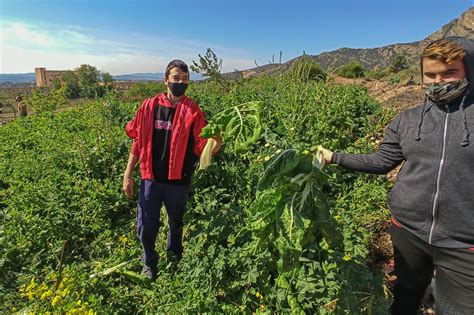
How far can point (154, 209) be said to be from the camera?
9.17ft

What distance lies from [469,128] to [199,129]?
1779 millimetres

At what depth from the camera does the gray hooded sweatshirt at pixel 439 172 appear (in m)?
1.53

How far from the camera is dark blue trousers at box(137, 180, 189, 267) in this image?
2762mm

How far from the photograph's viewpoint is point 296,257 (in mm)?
1812

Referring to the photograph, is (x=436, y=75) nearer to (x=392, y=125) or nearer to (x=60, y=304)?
(x=392, y=125)

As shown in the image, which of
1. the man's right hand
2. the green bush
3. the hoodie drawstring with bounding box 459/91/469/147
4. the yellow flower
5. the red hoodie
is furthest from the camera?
the green bush

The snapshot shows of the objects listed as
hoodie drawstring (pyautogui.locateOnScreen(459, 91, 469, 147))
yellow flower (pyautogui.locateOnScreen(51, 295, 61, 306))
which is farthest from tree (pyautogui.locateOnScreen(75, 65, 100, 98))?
hoodie drawstring (pyautogui.locateOnScreen(459, 91, 469, 147))

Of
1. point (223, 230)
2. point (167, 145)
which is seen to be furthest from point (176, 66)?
point (223, 230)

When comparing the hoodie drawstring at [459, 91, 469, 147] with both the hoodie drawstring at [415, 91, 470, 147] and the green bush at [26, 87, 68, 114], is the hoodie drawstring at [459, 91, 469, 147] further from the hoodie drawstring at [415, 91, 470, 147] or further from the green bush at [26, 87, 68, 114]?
the green bush at [26, 87, 68, 114]

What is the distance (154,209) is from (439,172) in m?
2.04

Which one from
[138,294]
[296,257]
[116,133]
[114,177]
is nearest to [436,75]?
[296,257]

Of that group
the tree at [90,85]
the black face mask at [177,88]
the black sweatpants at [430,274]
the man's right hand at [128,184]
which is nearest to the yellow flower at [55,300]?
the man's right hand at [128,184]

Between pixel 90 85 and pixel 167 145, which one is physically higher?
pixel 90 85

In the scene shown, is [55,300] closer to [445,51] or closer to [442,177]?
[442,177]
